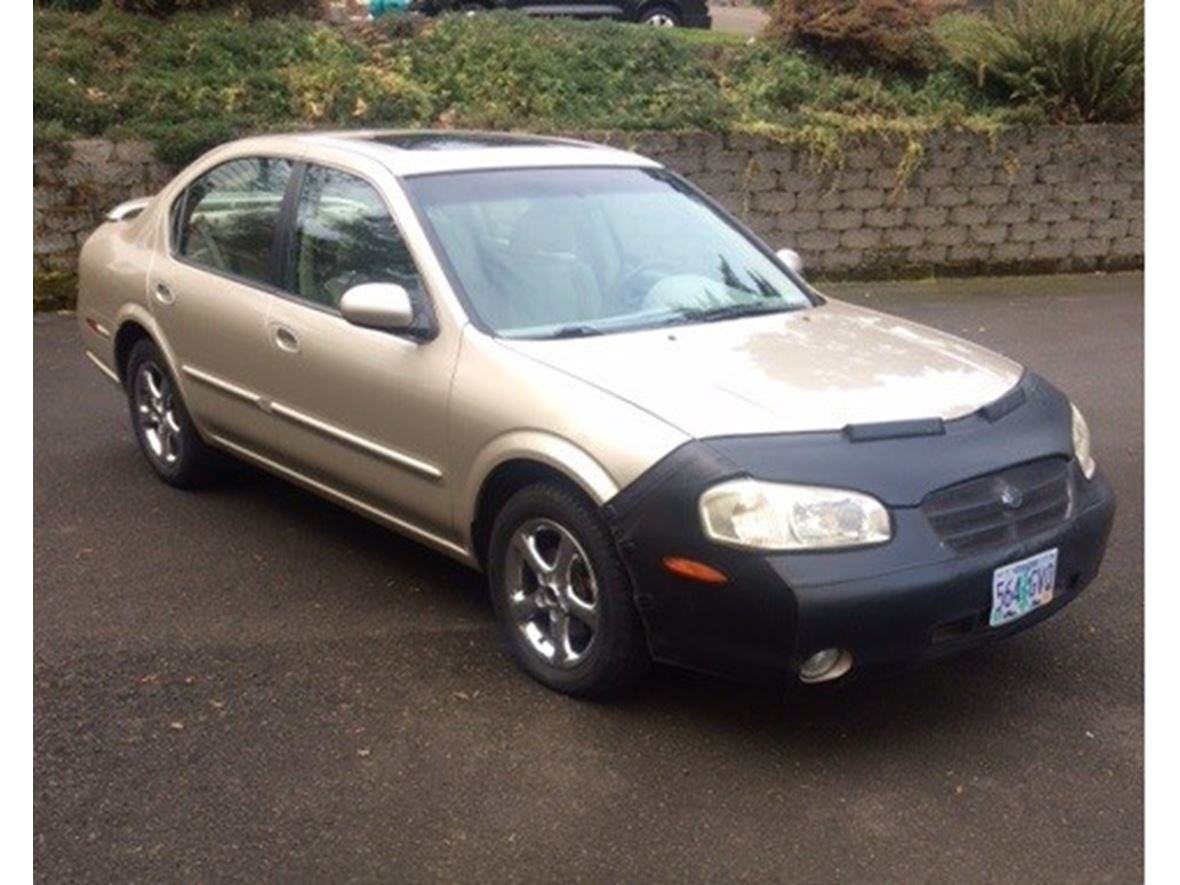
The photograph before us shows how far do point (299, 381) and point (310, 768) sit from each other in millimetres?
1782

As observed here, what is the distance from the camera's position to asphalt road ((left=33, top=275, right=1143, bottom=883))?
370cm

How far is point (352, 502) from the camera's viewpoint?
17.7 feet

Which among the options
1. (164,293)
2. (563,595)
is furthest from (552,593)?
(164,293)

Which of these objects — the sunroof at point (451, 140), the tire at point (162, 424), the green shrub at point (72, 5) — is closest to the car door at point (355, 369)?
the sunroof at point (451, 140)

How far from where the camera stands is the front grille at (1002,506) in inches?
162

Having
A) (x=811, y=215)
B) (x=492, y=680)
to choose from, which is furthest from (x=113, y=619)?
(x=811, y=215)

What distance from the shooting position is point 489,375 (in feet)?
15.4

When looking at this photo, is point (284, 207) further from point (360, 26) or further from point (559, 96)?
point (360, 26)

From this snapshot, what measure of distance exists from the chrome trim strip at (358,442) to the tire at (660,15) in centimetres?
1764

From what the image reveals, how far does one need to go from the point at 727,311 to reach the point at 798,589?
1616mm

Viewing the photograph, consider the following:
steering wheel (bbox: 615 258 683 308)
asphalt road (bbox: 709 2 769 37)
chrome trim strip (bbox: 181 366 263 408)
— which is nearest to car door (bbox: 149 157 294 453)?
chrome trim strip (bbox: 181 366 263 408)

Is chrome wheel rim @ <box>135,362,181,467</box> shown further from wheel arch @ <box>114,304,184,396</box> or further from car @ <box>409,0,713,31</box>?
car @ <box>409,0,713,31</box>

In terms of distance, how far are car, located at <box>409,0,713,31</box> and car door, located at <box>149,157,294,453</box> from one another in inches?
563

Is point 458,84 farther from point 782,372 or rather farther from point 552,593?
point 552,593
